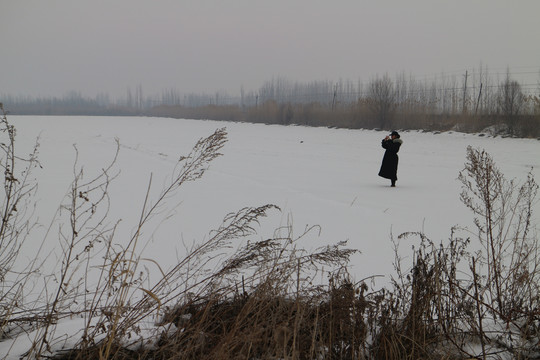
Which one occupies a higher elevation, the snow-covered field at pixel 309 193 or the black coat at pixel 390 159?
the black coat at pixel 390 159

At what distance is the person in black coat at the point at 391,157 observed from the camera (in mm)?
9531

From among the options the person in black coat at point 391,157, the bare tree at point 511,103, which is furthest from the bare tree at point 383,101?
the person in black coat at point 391,157

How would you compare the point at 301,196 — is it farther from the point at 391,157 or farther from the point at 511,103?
the point at 511,103

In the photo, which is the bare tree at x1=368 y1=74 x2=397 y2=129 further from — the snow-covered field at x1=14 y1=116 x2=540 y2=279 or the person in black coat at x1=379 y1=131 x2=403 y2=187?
the person in black coat at x1=379 y1=131 x2=403 y2=187

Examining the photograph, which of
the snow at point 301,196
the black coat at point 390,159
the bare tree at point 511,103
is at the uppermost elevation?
the bare tree at point 511,103

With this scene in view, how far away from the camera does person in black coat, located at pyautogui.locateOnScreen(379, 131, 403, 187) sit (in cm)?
953

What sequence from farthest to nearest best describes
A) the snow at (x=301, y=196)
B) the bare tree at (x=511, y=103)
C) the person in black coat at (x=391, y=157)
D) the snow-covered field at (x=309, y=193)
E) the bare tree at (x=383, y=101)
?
1. the bare tree at (x=383, y=101)
2. the bare tree at (x=511, y=103)
3. the person in black coat at (x=391, y=157)
4. the snow-covered field at (x=309, y=193)
5. the snow at (x=301, y=196)

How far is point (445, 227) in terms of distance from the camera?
622cm

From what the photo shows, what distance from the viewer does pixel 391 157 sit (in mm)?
9641

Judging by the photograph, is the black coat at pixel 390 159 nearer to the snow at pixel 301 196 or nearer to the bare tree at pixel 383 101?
the snow at pixel 301 196

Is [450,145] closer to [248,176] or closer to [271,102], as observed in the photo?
[248,176]

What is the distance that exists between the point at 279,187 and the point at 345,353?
22.8 feet

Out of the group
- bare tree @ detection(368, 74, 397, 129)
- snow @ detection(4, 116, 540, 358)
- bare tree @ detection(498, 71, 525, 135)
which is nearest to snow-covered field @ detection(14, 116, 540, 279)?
snow @ detection(4, 116, 540, 358)

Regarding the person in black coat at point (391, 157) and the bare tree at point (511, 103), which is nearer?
the person in black coat at point (391, 157)
